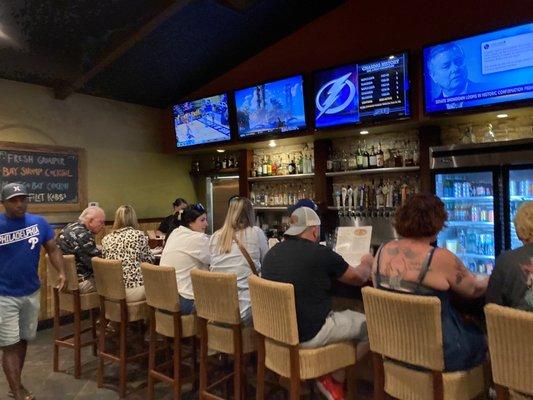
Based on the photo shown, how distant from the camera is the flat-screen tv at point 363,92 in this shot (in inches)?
175

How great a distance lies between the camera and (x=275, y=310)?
233cm

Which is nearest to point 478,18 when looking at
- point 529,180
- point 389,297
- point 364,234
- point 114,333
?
point 529,180

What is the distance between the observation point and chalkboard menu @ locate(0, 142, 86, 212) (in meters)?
5.36

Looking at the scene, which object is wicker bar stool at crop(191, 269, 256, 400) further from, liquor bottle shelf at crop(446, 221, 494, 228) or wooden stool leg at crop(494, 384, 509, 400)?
liquor bottle shelf at crop(446, 221, 494, 228)

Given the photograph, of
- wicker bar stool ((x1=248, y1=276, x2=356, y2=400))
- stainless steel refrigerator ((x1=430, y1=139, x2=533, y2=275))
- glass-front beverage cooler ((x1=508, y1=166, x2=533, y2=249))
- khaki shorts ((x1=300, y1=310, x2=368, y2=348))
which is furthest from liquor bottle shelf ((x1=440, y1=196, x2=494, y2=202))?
wicker bar stool ((x1=248, y1=276, x2=356, y2=400))

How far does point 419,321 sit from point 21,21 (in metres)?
4.65

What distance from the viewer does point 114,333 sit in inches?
187

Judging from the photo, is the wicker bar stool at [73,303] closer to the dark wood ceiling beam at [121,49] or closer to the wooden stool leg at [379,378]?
the dark wood ceiling beam at [121,49]

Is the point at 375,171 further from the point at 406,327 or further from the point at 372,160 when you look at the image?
the point at 406,327

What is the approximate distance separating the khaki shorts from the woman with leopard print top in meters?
1.85

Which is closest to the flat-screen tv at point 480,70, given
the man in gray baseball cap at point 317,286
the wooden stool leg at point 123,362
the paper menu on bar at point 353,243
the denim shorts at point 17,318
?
the paper menu on bar at point 353,243

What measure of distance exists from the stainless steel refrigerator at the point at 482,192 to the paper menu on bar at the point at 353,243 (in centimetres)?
104

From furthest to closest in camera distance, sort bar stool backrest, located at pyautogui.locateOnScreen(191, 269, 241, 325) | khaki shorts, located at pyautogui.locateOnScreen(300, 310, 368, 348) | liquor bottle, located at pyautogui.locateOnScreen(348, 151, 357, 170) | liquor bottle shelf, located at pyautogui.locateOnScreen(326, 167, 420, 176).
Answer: liquor bottle, located at pyautogui.locateOnScreen(348, 151, 357, 170) → liquor bottle shelf, located at pyautogui.locateOnScreen(326, 167, 420, 176) → bar stool backrest, located at pyautogui.locateOnScreen(191, 269, 241, 325) → khaki shorts, located at pyautogui.locateOnScreen(300, 310, 368, 348)

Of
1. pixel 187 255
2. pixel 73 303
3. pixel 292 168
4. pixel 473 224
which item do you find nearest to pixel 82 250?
pixel 73 303
